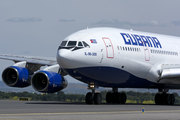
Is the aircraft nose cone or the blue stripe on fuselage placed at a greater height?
the aircraft nose cone

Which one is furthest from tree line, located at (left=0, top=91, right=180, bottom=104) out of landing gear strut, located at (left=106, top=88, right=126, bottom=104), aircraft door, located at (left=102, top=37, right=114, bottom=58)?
aircraft door, located at (left=102, top=37, right=114, bottom=58)

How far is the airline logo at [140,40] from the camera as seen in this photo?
1025 inches

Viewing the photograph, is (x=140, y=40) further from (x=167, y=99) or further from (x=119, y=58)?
(x=167, y=99)

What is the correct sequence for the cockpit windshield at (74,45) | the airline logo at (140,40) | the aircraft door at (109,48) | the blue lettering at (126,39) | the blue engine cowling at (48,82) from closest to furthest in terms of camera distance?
the cockpit windshield at (74,45) → the aircraft door at (109,48) → the blue engine cowling at (48,82) → the blue lettering at (126,39) → the airline logo at (140,40)

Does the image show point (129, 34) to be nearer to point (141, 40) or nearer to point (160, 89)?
point (141, 40)

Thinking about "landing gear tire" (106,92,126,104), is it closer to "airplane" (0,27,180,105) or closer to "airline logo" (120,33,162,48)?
"airplane" (0,27,180,105)

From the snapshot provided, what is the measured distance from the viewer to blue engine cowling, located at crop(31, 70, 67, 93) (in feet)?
82.6

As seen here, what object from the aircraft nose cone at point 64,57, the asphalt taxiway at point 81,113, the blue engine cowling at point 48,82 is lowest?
the asphalt taxiway at point 81,113

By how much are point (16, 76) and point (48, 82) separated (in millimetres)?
3899

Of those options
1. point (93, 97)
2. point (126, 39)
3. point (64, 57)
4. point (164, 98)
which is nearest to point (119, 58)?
point (126, 39)

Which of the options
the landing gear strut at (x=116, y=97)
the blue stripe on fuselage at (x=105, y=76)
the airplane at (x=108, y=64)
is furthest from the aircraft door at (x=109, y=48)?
the landing gear strut at (x=116, y=97)

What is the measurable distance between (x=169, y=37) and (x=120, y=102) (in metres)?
6.72

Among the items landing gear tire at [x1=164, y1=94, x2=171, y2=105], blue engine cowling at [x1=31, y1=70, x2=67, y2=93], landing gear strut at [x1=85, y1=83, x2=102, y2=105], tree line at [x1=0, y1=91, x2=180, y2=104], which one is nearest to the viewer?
landing gear strut at [x1=85, y1=83, x2=102, y2=105]

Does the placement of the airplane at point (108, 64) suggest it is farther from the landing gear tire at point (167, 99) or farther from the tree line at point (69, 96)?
the tree line at point (69, 96)
